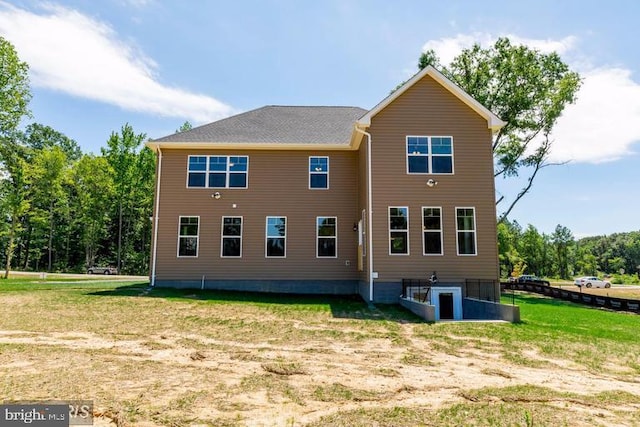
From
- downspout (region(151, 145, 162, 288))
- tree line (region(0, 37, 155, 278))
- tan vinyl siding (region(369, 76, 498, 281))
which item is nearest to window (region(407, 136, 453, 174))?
tan vinyl siding (region(369, 76, 498, 281))

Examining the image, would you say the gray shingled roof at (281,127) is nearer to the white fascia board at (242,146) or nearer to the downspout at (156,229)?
the white fascia board at (242,146)

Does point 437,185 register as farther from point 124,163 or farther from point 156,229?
point 124,163

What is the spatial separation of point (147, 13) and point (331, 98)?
12.5 metres

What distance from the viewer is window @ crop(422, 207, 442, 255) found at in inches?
518

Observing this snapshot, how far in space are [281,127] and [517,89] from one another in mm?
16041

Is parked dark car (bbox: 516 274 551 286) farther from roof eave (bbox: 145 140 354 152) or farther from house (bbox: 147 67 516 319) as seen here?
roof eave (bbox: 145 140 354 152)

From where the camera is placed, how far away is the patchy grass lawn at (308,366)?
4.18 metres

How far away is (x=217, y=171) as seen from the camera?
15789mm

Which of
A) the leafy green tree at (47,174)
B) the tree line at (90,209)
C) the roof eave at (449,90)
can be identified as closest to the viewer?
the roof eave at (449,90)

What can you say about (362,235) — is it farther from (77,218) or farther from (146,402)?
(77,218)

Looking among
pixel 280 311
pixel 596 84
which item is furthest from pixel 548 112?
pixel 280 311

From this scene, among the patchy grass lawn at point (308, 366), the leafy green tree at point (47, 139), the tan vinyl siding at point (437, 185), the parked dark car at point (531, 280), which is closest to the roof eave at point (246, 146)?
the tan vinyl siding at point (437, 185)

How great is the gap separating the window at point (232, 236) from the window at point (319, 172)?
3485mm

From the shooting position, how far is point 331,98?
74.5 feet
